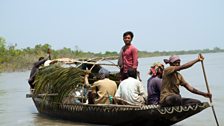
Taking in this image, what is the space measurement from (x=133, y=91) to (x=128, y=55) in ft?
3.55

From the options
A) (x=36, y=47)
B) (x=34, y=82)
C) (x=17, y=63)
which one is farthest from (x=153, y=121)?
(x=36, y=47)

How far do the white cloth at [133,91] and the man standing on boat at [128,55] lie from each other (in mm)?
743

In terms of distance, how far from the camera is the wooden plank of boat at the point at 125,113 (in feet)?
18.5

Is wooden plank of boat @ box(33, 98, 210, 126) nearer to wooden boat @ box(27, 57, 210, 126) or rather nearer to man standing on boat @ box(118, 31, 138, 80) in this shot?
wooden boat @ box(27, 57, 210, 126)

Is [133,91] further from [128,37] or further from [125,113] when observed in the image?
[128,37]

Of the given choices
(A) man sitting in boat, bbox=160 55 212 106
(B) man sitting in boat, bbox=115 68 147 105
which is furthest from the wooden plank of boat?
(B) man sitting in boat, bbox=115 68 147 105

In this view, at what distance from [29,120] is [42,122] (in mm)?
622

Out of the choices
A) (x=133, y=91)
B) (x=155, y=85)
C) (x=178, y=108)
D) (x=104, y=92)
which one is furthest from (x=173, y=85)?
(x=104, y=92)

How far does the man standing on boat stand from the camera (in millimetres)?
7137

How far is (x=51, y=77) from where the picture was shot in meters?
8.15

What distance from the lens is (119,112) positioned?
20.9 ft

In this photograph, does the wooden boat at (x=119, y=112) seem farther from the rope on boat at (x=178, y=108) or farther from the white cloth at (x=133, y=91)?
the white cloth at (x=133, y=91)

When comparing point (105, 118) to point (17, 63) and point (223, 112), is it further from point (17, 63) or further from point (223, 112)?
point (17, 63)

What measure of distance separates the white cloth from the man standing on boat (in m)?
0.74
